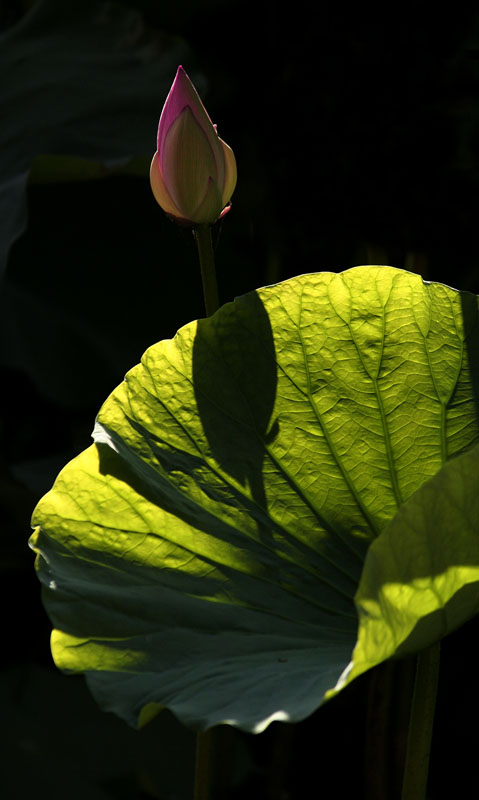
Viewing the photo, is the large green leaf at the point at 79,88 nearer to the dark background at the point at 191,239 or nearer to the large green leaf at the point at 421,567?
the dark background at the point at 191,239

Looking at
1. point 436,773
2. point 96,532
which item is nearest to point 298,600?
point 96,532

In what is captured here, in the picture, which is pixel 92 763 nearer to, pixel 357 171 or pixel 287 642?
pixel 287 642

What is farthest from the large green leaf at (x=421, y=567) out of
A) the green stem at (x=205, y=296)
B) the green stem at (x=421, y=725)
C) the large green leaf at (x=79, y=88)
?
the large green leaf at (x=79, y=88)

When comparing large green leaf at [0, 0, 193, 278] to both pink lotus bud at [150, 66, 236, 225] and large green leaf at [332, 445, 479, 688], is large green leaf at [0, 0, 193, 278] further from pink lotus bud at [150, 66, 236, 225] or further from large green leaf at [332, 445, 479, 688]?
large green leaf at [332, 445, 479, 688]

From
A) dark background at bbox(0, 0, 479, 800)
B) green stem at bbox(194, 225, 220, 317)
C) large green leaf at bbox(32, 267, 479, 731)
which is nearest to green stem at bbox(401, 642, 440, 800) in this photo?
large green leaf at bbox(32, 267, 479, 731)

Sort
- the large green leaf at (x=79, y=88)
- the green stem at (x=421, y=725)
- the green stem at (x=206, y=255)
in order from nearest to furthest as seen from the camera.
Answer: the green stem at (x=421, y=725), the green stem at (x=206, y=255), the large green leaf at (x=79, y=88)
